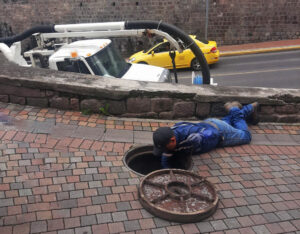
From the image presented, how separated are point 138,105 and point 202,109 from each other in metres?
1.18

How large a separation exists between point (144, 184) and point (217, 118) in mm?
2309

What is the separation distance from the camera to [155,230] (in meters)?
3.57

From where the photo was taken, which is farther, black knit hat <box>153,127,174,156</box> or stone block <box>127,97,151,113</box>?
stone block <box>127,97,151,113</box>

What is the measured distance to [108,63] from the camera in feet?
26.6

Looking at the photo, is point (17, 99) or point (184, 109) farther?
point (17, 99)

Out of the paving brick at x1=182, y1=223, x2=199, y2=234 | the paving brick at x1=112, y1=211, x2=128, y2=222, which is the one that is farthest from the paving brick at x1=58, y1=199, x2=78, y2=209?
the paving brick at x1=182, y1=223, x2=199, y2=234

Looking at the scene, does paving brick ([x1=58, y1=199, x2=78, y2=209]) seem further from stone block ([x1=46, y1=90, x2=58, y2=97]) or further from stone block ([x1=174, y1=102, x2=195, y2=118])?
stone block ([x1=174, y1=102, x2=195, y2=118])

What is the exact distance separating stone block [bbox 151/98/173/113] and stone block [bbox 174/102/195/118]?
0.39 ft

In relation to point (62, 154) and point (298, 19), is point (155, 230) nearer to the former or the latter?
point (62, 154)

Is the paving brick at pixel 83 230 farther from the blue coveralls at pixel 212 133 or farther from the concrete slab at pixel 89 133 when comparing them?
the concrete slab at pixel 89 133

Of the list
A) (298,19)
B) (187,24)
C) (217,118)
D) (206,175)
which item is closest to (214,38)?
(187,24)

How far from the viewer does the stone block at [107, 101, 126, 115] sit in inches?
225

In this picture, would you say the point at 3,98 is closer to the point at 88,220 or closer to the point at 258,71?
the point at 88,220

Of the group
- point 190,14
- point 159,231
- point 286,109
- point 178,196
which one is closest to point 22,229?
point 159,231
